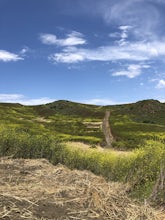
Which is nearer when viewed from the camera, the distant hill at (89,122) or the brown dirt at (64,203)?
the brown dirt at (64,203)

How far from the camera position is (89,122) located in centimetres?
10156

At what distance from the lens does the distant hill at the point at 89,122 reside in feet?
213

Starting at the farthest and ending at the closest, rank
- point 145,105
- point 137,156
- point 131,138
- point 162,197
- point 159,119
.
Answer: point 145,105 → point 159,119 → point 131,138 → point 137,156 → point 162,197

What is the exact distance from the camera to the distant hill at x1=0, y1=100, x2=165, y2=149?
65044 mm

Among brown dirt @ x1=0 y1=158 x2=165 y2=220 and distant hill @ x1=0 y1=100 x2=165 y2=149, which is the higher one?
distant hill @ x1=0 y1=100 x2=165 y2=149

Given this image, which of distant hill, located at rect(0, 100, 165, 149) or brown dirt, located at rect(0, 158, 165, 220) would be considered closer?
brown dirt, located at rect(0, 158, 165, 220)

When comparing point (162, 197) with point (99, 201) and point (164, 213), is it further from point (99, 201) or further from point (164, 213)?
point (99, 201)

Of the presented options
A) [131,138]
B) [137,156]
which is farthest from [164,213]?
[131,138]

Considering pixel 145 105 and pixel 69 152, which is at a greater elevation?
pixel 145 105

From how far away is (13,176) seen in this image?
1344 centimetres

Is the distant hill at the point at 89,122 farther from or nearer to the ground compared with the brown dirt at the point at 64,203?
farther from the ground

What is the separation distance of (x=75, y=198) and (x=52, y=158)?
15.4m

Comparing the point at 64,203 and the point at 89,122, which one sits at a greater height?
the point at 89,122

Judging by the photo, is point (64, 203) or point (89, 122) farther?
point (89, 122)
